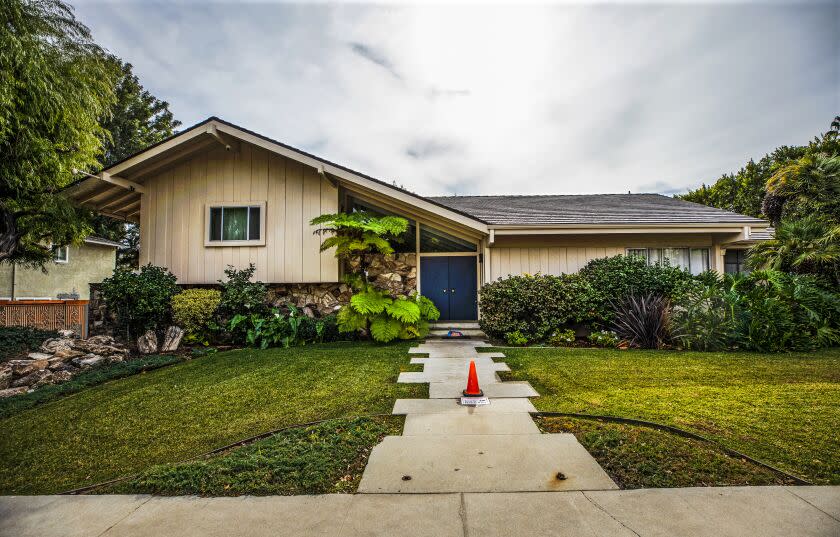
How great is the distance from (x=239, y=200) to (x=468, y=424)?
821 cm

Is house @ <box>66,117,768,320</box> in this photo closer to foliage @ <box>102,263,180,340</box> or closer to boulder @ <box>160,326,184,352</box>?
foliage @ <box>102,263,180,340</box>

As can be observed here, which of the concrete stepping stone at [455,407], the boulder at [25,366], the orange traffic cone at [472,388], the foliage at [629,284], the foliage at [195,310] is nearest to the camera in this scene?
the concrete stepping stone at [455,407]

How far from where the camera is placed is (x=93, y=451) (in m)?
3.00

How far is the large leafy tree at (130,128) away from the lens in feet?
67.2

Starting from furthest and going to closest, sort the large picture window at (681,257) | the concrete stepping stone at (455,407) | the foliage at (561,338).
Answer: the large picture window at (681,257) → the foliage at (561,338) → the concrete stepping stone at (455,407)

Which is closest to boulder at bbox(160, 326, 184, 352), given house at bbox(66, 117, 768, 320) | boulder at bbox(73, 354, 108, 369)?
boulder at bbox(73, 354, 108, 369)

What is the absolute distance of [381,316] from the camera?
7.46m

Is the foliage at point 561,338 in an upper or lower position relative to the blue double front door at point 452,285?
lower

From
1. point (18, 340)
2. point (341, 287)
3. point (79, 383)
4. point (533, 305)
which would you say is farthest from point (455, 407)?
point (18, 340)

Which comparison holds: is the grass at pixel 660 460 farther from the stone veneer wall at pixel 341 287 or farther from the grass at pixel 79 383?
the stone veneer wall at pixel 341 287

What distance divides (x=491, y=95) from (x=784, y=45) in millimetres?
6656

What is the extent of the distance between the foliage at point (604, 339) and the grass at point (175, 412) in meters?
3.85

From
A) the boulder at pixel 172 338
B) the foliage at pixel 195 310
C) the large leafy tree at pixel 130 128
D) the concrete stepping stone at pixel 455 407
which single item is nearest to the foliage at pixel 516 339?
the concrete stepping stone at pixel 455 407

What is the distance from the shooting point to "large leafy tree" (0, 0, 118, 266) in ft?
19.5
